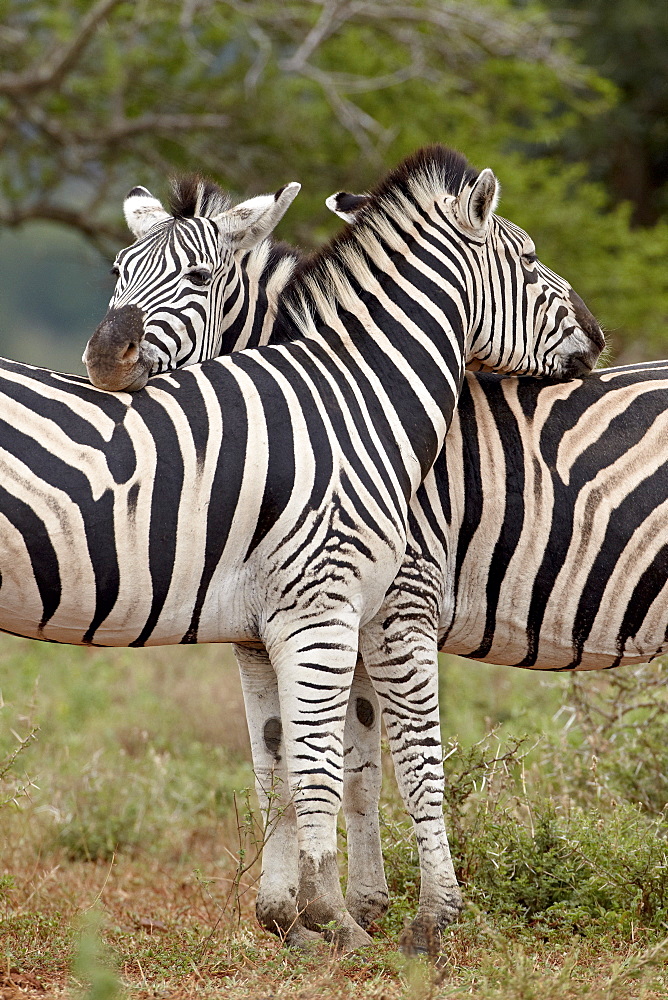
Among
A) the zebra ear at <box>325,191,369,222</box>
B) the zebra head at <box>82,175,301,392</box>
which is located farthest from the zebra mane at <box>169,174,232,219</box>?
the zebra ear at <box>325,191,369,222</box>

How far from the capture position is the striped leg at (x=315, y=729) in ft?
12.8

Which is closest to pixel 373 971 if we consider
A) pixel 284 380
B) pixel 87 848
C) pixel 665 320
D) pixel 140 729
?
pixel 284 380

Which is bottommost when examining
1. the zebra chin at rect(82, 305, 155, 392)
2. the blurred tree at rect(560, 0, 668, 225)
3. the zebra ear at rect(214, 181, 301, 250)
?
the zebra chin at rect(82, 305, 155, 392)

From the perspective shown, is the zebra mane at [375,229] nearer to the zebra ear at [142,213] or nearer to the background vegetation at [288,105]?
the zebra ear at [142,213]

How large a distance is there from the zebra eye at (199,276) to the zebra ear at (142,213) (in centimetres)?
58

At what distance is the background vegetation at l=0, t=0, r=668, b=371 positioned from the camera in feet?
46.5

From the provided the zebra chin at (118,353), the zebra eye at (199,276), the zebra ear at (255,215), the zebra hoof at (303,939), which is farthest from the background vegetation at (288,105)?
the zebra hoof at (303,939)

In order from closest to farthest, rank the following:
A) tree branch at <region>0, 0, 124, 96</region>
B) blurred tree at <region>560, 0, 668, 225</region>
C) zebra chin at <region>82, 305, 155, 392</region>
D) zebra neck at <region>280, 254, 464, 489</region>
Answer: zebra chin at <region>82, 305, 155, 392</region> < zebra neck at <region>280, 254, 464, 489</region> < tree branch at <region>0, 0, 124, 96</region> < blurred tree at <region>560, 0, 668, 225</region>

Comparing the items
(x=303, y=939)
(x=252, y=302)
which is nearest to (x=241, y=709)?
(x=303, y=939)

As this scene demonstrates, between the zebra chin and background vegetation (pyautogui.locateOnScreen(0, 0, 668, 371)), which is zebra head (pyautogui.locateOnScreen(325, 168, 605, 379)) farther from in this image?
background vegetation (pyautogui.locateOnScreen(0, 0, 668, 371))

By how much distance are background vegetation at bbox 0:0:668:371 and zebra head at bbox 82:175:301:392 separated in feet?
29.3

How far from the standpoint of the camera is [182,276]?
4449 millimetres

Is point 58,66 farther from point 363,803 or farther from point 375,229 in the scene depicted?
point 363,803

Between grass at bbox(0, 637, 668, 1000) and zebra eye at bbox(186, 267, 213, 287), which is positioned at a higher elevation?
zebra eye at bbox(186, 267, 213, 287)
